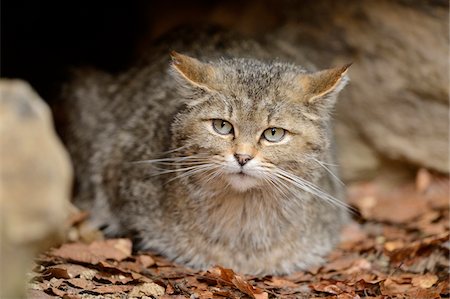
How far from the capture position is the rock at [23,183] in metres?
2.79

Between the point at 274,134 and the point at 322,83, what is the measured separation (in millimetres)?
478

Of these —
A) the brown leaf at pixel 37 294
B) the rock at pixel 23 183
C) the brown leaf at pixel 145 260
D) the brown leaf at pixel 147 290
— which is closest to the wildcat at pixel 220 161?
the brown leaf at pixel 145 260

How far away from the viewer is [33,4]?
722cm

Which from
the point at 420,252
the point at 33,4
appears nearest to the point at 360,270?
the point at 420,252

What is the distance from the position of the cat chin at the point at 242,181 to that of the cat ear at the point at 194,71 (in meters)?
0.62

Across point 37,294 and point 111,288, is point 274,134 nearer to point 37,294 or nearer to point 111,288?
point 111,288

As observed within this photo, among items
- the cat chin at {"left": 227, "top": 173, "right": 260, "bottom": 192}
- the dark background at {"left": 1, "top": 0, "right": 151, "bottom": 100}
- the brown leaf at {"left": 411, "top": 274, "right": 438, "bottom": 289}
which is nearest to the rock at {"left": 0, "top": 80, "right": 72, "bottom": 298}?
the cat chin at {"left": 227, "top": 173, "right": 260, "bottom": 192}

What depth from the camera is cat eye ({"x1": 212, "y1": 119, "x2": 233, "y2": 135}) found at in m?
4.48

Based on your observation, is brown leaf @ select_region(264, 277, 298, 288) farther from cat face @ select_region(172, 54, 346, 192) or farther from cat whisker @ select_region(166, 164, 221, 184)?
cat whisker @ select_region(166, 164, 221, 184)

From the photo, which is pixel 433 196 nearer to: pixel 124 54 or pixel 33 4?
pixel 124 54

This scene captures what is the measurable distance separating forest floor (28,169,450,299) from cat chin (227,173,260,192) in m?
0.57

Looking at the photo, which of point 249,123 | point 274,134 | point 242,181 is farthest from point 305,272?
point 249,123

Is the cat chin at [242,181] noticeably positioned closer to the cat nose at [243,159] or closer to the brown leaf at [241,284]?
the cat nose at [243,159]

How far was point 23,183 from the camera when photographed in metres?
2.82
